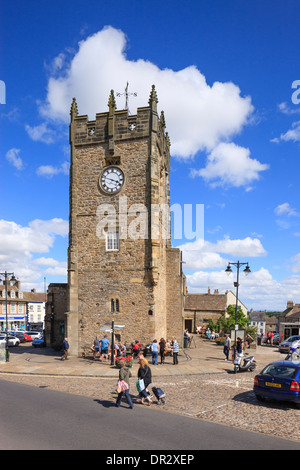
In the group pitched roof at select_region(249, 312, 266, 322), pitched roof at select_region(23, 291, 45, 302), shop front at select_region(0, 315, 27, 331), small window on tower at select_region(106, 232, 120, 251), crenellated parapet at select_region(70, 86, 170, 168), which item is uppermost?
crenellated parapet at select_region(70, 86, 170, 168)

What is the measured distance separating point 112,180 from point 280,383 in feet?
55.7

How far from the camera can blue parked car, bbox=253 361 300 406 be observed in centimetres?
1152

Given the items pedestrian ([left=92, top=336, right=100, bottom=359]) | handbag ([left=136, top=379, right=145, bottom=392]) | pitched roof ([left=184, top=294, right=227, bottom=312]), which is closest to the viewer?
handbag ([left=136, top=379, right=145, bottom=392])

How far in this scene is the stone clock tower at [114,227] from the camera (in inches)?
921

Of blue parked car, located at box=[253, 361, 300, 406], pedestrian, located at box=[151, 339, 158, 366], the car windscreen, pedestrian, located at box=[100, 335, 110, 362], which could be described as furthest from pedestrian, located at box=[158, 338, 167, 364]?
the car windscreen

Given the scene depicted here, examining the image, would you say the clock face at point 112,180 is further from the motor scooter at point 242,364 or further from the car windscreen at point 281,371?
the car windscreen at point 281,371

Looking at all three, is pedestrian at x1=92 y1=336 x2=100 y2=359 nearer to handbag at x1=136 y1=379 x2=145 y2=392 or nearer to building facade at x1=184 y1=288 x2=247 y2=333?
handbag at x1=136 y1=379 x2=145 y2=392

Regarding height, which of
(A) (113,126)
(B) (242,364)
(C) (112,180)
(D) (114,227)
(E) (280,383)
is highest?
(A) (113,126)

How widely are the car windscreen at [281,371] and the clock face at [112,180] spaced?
15627 mm

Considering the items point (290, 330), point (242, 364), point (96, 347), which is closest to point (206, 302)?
point (290, 330)

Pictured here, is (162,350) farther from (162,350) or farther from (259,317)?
(259,317)

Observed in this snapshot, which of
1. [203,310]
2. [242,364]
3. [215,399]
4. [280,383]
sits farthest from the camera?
[203,310]

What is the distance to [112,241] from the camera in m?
24.5

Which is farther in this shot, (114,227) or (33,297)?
(33,297)
